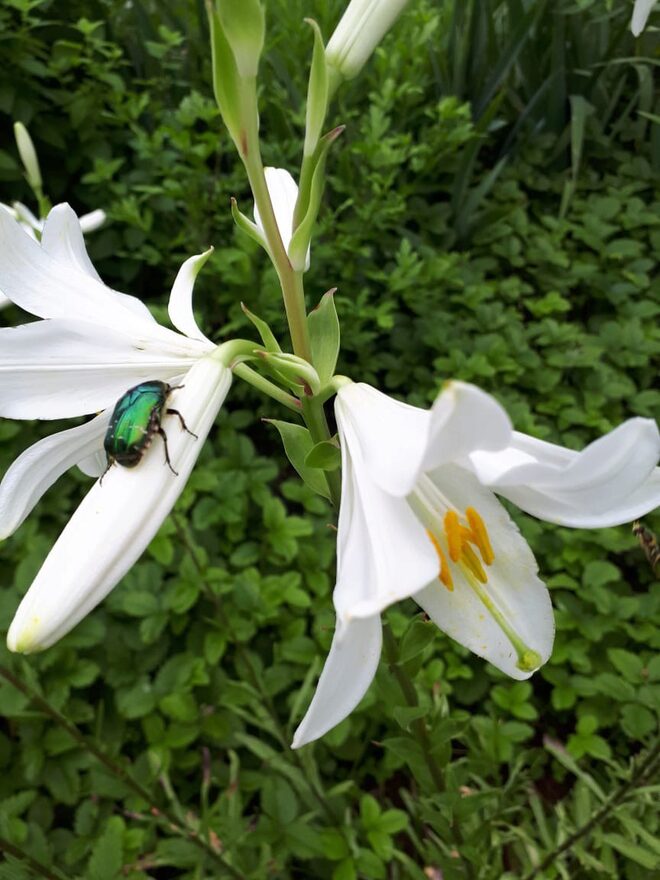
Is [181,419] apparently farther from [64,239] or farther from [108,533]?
[64,239]

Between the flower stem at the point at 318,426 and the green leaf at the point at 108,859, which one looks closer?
the flower stem at the point at 318,426

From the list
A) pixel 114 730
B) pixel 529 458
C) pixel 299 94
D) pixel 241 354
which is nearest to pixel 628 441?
pixel 529 458

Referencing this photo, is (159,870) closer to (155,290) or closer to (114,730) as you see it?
(114,730)

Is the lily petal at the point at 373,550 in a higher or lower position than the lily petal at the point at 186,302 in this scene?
lower

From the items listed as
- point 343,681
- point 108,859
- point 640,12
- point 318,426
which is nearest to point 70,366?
point 318,426

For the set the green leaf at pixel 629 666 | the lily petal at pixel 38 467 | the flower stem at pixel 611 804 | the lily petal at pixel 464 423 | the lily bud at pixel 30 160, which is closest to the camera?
the lily petal at pixel 464 423

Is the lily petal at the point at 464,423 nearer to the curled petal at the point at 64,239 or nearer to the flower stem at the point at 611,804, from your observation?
the curled petal at the point at 64,239

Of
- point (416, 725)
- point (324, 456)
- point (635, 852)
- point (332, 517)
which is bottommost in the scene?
point (635, 852)

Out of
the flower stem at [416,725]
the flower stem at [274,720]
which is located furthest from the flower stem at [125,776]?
the flower stem at [416,725]
